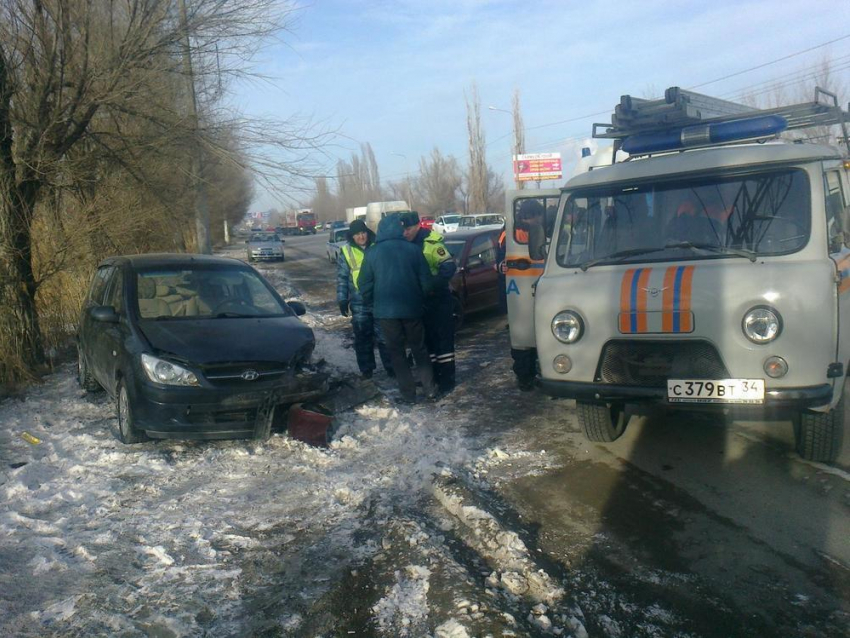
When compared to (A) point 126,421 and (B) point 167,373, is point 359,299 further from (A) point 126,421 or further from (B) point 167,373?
(A) point 126,421

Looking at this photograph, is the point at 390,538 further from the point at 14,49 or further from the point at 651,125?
the point at 14,49

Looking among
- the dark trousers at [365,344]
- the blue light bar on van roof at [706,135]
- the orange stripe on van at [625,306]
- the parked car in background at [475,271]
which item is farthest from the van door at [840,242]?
the parked car in background at [475,271]

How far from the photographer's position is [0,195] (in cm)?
902

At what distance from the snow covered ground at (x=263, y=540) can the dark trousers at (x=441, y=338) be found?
1.27 m

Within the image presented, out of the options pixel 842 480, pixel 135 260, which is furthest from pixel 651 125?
pixel 135 260

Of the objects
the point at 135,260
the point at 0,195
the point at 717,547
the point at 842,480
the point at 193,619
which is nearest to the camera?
the point at 193,619

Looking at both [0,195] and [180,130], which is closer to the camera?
[0,195]

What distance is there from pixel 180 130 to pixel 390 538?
25.5ft

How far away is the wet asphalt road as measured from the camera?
3637 mm

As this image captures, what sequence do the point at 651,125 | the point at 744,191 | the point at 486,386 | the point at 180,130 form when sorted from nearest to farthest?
the point at 744,191
the point at 651,125
the point at 486,386
the point at 180,130

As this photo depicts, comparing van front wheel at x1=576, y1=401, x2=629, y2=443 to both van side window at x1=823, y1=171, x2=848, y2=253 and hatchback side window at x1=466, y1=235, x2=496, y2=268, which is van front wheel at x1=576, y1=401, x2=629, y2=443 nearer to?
van side window at x1=823, y1=171, x2=848, y2=253

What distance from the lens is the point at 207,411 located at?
19.9 feet

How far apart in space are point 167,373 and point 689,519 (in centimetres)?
411

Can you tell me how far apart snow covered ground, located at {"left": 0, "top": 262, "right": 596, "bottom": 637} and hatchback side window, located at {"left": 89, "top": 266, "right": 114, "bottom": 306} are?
1.79 m
